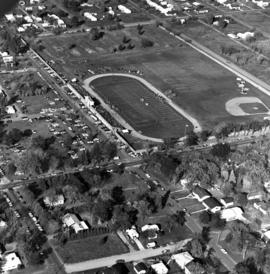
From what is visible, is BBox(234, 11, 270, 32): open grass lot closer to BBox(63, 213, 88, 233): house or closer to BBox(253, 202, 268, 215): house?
BBox(253, 202, 268, 215): house

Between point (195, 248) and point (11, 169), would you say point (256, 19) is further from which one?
point (195, 248)

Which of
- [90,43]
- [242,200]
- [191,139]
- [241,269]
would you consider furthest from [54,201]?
[90,43]

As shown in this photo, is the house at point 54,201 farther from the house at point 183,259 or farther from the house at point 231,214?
the house at point 231,214

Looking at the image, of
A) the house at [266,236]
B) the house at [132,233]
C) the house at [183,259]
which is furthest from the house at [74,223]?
the house at [266,236]

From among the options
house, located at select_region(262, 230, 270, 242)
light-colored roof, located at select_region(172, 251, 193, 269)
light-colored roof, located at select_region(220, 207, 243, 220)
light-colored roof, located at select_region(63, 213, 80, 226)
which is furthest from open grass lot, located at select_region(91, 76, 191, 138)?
light-colored roof, located at select_region(172, 251, 193, 269)

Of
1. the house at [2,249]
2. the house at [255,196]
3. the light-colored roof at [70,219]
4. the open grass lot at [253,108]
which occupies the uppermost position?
the light-colored roof at [70,219]
